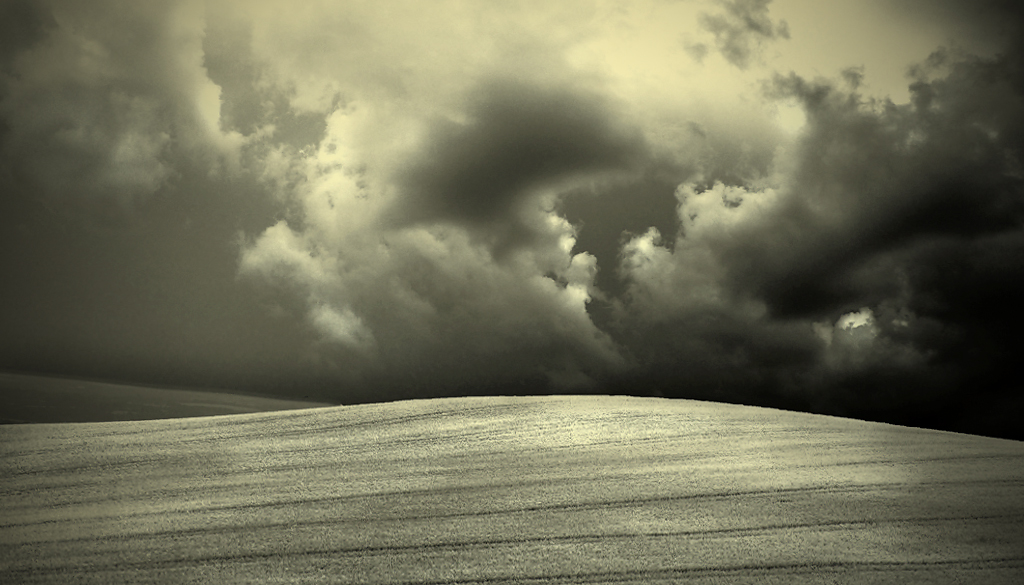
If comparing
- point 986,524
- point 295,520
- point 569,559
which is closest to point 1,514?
point 295,520

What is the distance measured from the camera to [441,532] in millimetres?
3920

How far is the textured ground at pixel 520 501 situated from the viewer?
11.4 feet

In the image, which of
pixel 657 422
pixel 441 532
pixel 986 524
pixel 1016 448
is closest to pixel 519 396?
pixel 657 422

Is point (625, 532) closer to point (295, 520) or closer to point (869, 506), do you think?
point (869, 506)

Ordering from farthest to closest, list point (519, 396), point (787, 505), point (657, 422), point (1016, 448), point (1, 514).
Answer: point (519, 396) → point (657, 422) → point (1016, 448) → point (1, 514) → point (787, 505)

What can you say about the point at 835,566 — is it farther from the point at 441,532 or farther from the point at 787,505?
the point at 441,532

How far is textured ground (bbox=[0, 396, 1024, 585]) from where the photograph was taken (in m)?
3.49

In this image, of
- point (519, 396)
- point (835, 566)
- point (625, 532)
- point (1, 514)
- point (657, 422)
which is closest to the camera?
point (835, 566)

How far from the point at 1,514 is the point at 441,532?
13.3 feet

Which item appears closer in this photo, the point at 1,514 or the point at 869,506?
the point at 869,506

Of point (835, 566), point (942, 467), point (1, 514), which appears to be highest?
point (942, 467)

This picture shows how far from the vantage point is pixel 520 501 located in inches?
174

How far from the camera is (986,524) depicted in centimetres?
388

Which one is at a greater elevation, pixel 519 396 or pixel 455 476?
pixel 519 396
